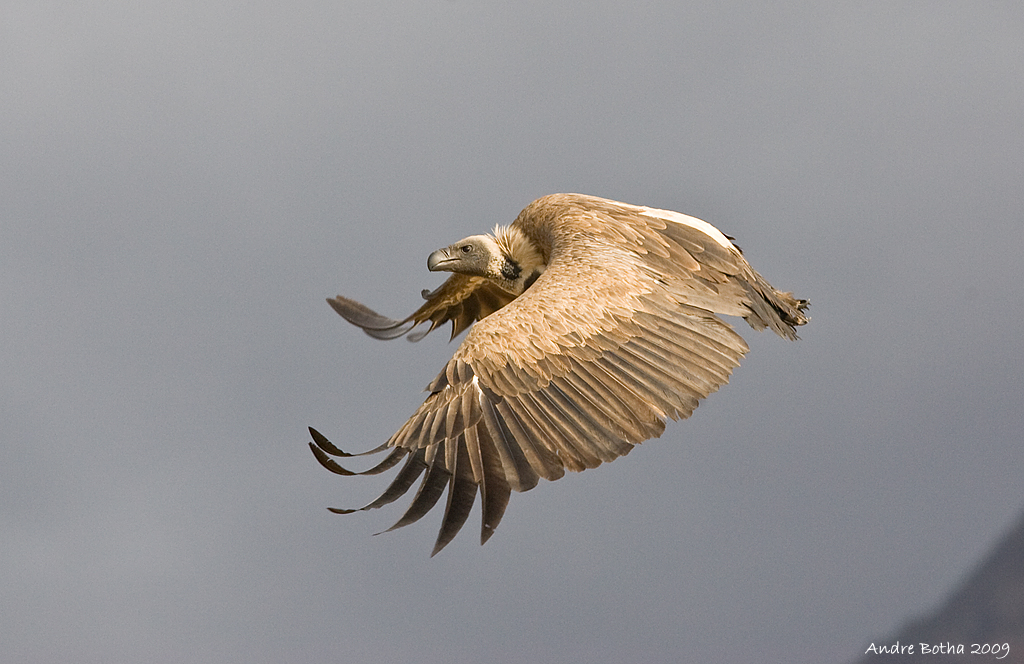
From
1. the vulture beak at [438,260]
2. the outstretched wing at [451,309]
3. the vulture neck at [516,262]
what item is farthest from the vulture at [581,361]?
the outstretched wing at [451,309]

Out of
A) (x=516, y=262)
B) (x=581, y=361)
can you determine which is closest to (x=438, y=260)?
(x=516, y=262)

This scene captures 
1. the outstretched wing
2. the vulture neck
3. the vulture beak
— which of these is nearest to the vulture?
the vulture neck

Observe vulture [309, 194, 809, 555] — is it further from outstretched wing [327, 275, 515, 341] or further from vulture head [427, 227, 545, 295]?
outstretched wing [327, 275, 515, 341]

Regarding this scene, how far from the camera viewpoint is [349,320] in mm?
11398

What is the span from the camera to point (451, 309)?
36.0ft

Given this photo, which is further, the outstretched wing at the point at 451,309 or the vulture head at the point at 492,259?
the outstretched wing at the point at 451,309

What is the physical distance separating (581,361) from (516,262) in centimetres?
254

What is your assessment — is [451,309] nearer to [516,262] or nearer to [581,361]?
[516,262]

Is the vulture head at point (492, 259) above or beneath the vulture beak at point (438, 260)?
beneath

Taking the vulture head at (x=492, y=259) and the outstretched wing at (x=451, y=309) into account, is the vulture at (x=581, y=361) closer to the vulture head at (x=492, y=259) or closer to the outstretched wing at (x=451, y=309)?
the vulture head at (x=492, y=259)

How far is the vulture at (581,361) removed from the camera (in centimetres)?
706

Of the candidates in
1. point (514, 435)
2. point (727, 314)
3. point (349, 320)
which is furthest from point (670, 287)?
point (349, 320)

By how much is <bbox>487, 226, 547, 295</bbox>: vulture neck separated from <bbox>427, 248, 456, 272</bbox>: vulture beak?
0.38 metres

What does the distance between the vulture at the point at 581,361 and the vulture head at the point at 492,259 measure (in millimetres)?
547
